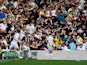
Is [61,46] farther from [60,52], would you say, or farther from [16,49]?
[16,49]

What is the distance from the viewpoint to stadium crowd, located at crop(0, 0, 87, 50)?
2109 centimetres

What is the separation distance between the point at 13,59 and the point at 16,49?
81 centimetres

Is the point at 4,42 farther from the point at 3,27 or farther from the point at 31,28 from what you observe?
the point at 31,28

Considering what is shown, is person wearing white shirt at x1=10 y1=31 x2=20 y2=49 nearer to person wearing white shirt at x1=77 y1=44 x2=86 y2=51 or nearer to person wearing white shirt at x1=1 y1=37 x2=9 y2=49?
person wearing white shirt at x1=1 y1=37 x2=9 y2=49

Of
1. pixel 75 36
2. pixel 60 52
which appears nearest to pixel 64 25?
pixel 75 36

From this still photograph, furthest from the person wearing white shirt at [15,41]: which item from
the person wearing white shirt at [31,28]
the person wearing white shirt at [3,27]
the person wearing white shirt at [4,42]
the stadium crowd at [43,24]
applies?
the person wearing white shirt at [31,28]

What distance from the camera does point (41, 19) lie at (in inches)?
906

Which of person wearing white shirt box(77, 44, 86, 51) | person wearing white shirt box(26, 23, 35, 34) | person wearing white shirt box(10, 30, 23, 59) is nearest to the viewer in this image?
person wearing white shirt box(10, 30, 23, 59)

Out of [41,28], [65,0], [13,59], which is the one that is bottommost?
[13,59]

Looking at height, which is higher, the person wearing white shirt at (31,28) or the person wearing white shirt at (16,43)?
Answer: the person wearing white shirt at (31,28)

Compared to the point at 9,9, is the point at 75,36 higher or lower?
lower

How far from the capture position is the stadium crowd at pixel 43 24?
2109 cm

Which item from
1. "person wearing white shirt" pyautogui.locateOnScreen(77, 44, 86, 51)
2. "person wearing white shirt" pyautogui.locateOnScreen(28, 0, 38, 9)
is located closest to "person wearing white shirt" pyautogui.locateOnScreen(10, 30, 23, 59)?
"person wearing white shirt" pyautogui.locateOnScreen(28, 0, 38, 9)

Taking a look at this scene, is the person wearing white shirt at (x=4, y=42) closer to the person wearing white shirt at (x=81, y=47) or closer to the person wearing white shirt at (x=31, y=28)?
the person wearing white shirt at (x=31, y=28)
